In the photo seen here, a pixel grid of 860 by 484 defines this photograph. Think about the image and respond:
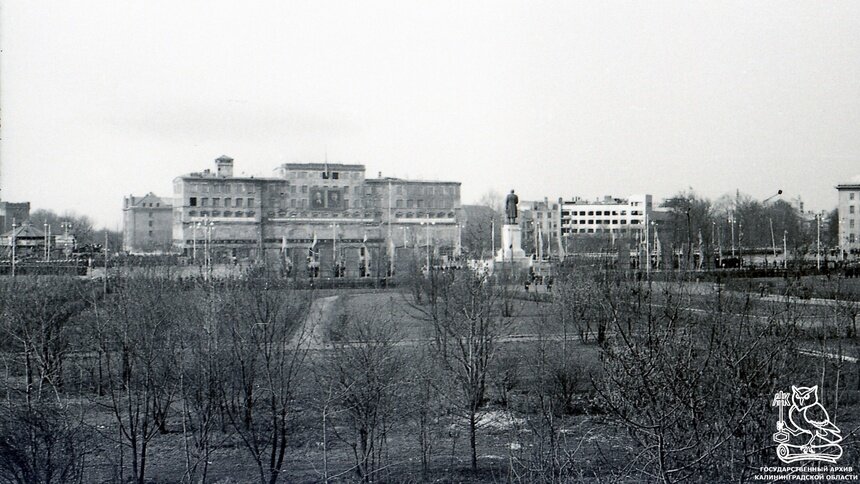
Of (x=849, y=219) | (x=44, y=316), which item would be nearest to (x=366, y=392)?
(x=44, y=316)

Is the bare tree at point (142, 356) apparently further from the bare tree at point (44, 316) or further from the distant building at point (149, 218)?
the distant building at point (149, 218)

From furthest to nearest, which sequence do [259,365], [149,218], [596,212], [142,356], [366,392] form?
[596,212]
[149,218]
[259,365]
[142,356]
[366,392]

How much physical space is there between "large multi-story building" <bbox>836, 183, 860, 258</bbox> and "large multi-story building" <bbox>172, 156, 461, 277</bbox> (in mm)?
50576

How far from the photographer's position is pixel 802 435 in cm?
955

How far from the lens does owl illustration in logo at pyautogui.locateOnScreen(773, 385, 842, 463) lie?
8.77 m

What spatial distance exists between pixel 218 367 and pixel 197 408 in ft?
4.75

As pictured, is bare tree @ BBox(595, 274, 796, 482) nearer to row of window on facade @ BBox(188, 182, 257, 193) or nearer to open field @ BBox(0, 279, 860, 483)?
open field @ BBox(0, 279, 860, 483)

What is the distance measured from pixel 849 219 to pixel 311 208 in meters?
69.0

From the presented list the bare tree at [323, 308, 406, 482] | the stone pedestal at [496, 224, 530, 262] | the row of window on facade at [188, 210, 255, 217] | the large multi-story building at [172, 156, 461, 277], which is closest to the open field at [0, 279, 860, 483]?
the bare tree at [323, 308, 406, 482]

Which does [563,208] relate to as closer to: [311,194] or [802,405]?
[311,194]

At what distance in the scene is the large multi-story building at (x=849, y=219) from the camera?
25650 millimetres

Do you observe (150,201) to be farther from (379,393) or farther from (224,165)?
(379,393)

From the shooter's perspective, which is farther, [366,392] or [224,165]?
[224,165]

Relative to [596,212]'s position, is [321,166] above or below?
above
